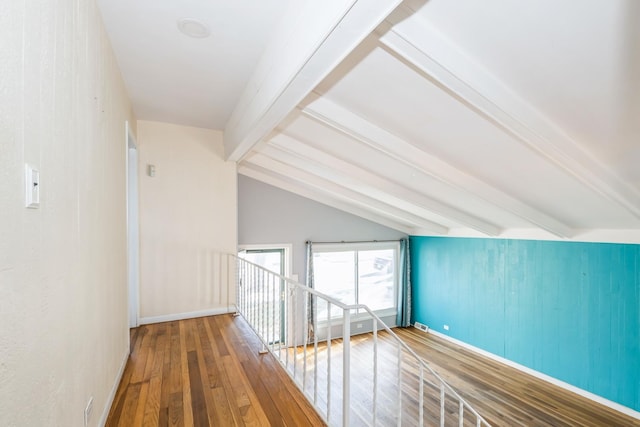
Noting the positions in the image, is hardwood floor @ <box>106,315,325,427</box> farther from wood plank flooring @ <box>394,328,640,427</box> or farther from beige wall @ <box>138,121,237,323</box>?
wood plank flooring @ <box>394,328,640,427</box>

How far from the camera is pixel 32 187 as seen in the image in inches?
34.6

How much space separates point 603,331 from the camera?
3.81 metres

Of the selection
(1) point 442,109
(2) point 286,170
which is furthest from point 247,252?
(1) point 442,109

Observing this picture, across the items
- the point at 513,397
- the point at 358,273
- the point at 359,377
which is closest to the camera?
the point at 513,397

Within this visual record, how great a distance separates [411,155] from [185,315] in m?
3.21

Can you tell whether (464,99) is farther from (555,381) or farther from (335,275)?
(335,275)

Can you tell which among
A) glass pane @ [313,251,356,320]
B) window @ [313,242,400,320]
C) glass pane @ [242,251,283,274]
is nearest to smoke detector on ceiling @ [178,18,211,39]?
glass pane @ [242,251,283,274]

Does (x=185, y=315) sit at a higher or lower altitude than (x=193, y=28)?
lower

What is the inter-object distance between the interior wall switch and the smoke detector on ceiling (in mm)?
1407

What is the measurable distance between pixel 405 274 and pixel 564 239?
3.22 metres

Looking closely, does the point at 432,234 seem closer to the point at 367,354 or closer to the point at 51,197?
the point at 367,354

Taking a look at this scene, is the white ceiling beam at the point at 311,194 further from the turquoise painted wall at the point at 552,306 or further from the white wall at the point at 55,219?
the white wall at the point at 55,219

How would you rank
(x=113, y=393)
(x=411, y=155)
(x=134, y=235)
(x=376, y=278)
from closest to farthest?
1. (x=113, y=393)
2. (x=411, y=155)
3. (x=134, y=235)
4. (x=376, y=278)

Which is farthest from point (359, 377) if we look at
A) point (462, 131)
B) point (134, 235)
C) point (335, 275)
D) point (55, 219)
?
point (55, 219)
